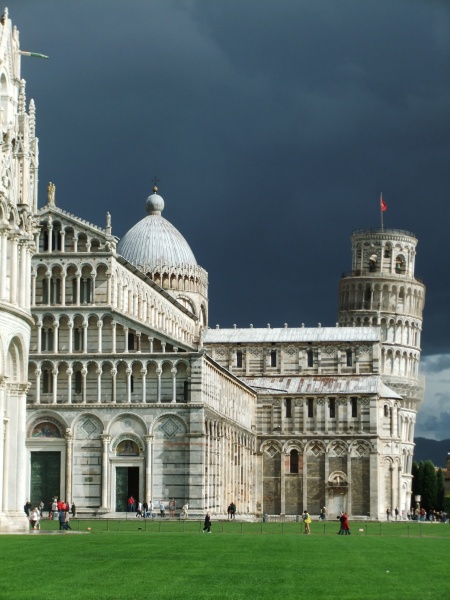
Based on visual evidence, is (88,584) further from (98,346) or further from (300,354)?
(300,354)

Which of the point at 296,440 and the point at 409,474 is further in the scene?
the point at 409,474

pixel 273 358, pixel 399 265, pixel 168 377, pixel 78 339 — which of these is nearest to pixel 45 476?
pixel 78 339

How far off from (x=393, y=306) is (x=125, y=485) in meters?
66.4

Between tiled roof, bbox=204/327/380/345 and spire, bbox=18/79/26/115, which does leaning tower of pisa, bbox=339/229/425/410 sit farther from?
spire, bbox=18/79/26/115

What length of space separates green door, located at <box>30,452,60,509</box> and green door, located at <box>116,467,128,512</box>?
3.86 metres

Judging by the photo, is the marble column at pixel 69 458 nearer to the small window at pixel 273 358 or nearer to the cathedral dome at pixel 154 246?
the cathedral dome at pixel 154 246

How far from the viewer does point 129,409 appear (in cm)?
8725

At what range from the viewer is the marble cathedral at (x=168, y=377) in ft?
179

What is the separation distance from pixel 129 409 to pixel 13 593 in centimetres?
5936

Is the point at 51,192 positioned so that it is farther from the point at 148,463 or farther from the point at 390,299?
the point at 390,299

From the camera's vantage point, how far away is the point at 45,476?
289 ft

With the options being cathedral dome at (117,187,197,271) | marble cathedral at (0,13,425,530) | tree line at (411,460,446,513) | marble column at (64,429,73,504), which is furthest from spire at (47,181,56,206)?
tree line at (411,460,446,513)

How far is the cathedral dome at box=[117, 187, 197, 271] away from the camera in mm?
118938

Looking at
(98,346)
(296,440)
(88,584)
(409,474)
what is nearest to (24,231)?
(88,584)
